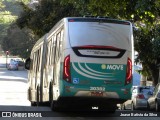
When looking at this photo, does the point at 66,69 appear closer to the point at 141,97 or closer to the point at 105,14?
the point at 105,14

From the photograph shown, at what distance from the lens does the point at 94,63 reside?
45.7 ft

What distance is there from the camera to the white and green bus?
547 inches

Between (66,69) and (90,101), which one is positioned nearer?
(66,69)

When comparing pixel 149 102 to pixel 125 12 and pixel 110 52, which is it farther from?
pixel 110 52

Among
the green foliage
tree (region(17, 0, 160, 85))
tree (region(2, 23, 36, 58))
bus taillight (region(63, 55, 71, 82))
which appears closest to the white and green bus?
bus taillight (region(63, 55, 71, 82))

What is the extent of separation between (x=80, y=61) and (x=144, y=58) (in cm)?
1953

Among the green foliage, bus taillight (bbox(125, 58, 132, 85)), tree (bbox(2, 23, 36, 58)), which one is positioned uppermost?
the green foliage

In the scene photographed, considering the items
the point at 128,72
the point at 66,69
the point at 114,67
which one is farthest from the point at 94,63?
the point at 128,72

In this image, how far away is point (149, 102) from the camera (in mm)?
24578

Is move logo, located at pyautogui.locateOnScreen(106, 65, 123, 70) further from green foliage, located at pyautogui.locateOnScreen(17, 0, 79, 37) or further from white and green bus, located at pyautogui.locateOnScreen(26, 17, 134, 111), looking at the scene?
green foliage, located at pyautogui.locateOnScreen(17, 0, 79, 37)

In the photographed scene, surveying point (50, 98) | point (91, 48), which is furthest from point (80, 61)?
point (50, 98)

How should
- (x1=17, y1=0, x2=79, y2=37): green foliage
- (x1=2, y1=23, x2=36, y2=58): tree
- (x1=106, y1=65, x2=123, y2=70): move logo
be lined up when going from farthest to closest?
(x1=2, y1=23, x2=36, y2=58): tree < (x1=17, y1=0, x2=79, y2=37): green foliage < (x1=106, y1=65, x2=123, y2=70): move logo

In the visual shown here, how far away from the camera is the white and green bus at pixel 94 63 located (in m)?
13.9

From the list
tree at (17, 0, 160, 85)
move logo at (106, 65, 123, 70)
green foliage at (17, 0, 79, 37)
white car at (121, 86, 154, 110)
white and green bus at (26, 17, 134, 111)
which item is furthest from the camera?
green foliage at (17, 0, 79, 37)
